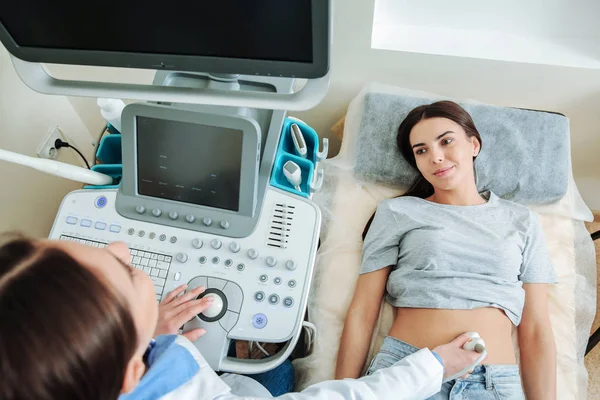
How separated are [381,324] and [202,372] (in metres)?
0.54

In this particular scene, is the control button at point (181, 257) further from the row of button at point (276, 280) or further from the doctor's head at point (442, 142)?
the doctor's head at point (442, 142)

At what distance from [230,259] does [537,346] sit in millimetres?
753

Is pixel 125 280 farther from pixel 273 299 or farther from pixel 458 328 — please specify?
pixel 458 328

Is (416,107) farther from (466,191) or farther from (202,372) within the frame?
(202,372)

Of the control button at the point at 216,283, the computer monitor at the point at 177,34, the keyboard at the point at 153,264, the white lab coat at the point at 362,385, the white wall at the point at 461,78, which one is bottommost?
the white lab coat at the point at 362,385

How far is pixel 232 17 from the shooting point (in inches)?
24.1

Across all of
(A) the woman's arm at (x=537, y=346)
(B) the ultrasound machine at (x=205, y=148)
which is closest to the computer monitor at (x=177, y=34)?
(B) the ultrasound machine at (x=205, y=148)

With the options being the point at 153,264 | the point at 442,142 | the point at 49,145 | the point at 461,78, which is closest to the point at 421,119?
the point at 442,142

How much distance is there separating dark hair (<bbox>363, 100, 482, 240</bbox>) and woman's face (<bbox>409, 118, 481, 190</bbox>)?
21 mm

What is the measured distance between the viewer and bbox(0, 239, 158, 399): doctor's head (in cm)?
43

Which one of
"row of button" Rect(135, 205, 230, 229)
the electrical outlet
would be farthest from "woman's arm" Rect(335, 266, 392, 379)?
the electrical outlet

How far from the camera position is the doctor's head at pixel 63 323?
0.43m

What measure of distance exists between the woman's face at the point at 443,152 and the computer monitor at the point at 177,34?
1.84ft

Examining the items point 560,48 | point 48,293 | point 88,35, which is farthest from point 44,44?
point 560,48
